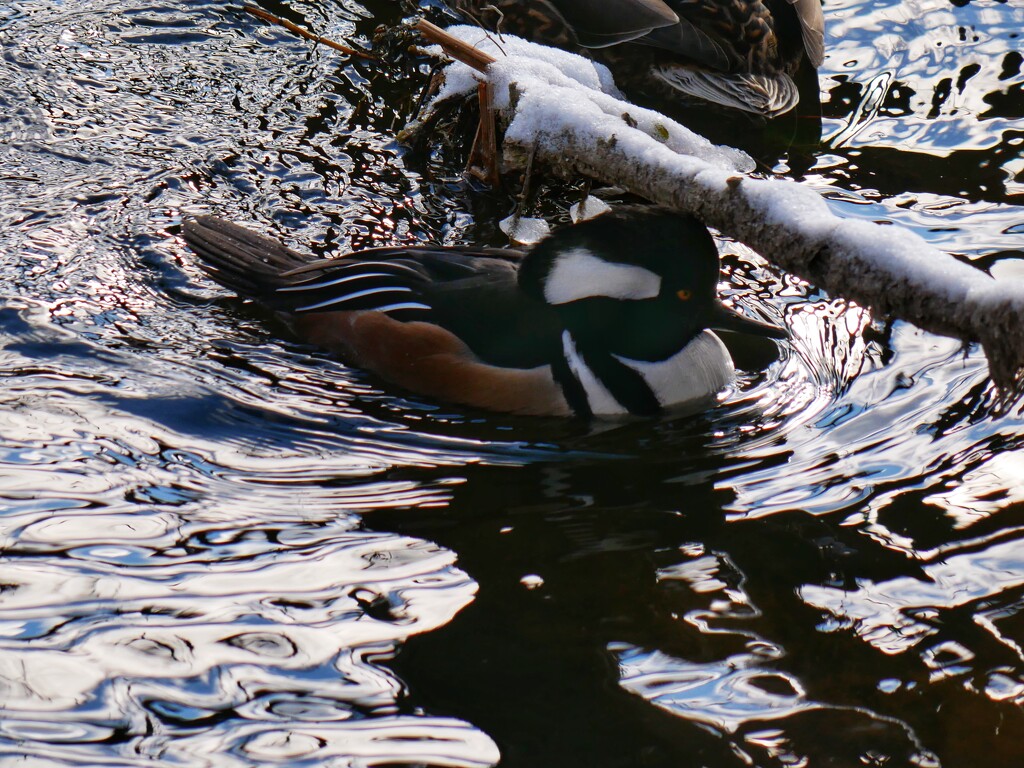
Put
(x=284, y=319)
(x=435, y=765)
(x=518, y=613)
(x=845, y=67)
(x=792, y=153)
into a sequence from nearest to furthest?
1. (x=435, y=765)
2. (x=518, y=613)
3. (x=284, y=319)
4. (x=792, y=153)
5. (x=845, y=67)

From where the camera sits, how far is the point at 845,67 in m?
7.86

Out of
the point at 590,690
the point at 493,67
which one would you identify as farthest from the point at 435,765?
the point at 493,67

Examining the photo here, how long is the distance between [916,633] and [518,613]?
1.25 m

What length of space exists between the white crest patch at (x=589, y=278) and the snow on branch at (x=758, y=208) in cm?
35

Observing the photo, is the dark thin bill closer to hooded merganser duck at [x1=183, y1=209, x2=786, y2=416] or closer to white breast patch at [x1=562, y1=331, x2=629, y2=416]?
hooded merganser duck at [x1=183, y1=209, x2=786, y2=416]

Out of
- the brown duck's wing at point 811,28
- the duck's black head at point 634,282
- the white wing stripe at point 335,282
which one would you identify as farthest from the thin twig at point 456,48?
the brown duck's wing at point 811,28

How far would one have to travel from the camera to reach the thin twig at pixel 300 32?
7483 millimetres

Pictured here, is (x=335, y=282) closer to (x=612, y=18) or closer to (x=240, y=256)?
(x=240, y=256)

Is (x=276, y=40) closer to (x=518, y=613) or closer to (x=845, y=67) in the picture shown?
(x=845, y=67)

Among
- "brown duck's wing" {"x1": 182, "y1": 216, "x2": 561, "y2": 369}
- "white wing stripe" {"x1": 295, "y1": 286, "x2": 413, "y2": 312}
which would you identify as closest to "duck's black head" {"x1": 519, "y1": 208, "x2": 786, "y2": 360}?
"brown duck's wing" {"x1": 182, "y1": 216, "x2": 561, "y2": 369}

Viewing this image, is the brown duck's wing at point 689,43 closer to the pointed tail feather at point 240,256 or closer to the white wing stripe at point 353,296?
the pointed tail feather at point 240,256

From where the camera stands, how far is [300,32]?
306 inches

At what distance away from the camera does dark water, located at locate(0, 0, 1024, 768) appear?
325 centimetres

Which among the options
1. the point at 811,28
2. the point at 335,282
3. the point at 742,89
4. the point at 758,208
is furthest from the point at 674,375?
the point at 811,28
